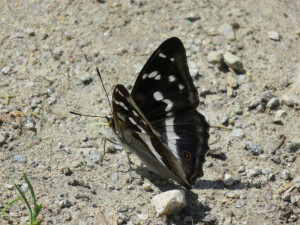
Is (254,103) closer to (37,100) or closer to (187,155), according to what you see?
(187,155)

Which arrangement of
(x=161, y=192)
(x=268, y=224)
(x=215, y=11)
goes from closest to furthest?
(x=268, y=224), (x=161, y=192), (x=215, y=11)

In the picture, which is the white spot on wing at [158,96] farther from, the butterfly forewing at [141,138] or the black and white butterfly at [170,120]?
the butterfly forewing at [141,138]

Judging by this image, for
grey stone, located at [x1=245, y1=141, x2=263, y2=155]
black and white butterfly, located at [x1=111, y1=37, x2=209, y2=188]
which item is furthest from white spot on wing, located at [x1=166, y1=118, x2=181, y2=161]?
grey stone, located at [x1=245, y1=141, x2=263, y2=155]

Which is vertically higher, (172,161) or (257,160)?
(172,161)

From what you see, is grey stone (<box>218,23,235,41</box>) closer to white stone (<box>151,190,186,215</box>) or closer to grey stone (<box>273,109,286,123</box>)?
grey stone (<box>273,109,286,123</box>)

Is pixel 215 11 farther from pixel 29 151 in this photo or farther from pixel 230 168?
pixel 29 151

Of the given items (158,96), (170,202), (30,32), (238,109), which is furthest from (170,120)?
(30,32)

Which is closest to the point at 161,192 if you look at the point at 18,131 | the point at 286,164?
the point at 286,164
